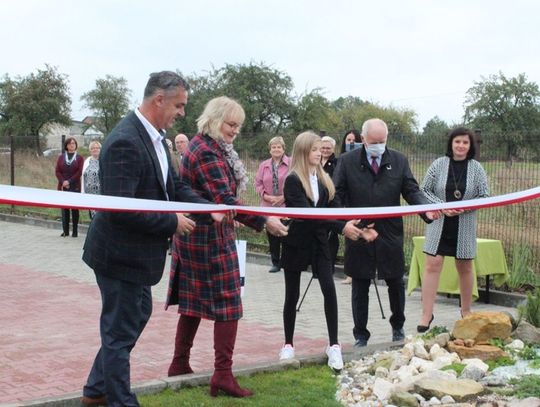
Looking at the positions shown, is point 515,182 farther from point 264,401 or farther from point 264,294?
point 264,401

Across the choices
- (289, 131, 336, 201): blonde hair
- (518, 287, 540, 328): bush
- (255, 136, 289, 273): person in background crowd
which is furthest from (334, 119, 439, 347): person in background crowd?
(255, 136, 289, 273): person in background crowd

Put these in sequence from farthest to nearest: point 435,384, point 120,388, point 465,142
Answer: point 465,142
point 435,384
point 120,388

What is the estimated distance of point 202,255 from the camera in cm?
518

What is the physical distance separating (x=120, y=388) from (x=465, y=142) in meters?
4.43

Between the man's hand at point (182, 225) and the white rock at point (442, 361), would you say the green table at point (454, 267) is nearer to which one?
the white rock at point (442, 361)

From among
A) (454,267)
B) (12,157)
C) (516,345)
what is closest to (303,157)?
(516,345)

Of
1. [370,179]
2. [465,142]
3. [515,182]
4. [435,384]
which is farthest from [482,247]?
[435,384]

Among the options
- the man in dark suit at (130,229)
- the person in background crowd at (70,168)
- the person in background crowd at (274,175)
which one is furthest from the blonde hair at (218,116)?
the person in background crowd at (70,168)

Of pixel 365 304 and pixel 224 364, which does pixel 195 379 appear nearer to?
pixel 224 364

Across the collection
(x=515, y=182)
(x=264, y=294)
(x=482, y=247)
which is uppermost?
(x=515, y=182)

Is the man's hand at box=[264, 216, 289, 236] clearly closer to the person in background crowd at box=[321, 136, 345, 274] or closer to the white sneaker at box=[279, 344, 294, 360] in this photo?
the white sneaker at box=[279, 344, 294, 360]

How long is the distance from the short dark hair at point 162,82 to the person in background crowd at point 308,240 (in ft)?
6.45

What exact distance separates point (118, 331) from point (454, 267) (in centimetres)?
577

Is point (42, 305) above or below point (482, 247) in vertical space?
below
